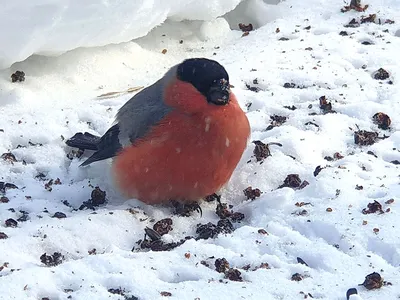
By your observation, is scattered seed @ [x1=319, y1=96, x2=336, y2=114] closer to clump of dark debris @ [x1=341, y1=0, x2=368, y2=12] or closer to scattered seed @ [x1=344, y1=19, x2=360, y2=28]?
scattered seed @ [x1=344, y1=19, x2=360, y2=28]

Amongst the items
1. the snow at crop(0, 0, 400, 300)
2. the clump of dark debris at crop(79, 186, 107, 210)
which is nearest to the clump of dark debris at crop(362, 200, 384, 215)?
the snow at crop(0, 0, 400, 300)

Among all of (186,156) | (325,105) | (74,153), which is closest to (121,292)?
(186,156)

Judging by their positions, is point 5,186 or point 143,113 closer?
point 143,113

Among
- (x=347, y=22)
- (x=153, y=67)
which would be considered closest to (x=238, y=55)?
(x=153, y=67)

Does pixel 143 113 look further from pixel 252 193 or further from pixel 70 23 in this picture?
pixel 70 23

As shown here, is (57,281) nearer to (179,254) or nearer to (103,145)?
(179,254)

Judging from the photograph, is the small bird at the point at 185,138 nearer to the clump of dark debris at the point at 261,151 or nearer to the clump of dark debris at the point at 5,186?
the clump of dark debris at the point at 261,151


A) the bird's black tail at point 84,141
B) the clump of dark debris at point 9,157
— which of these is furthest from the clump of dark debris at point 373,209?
the clump of dark debris at point 9,157
